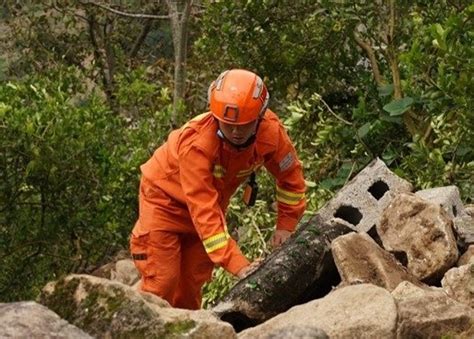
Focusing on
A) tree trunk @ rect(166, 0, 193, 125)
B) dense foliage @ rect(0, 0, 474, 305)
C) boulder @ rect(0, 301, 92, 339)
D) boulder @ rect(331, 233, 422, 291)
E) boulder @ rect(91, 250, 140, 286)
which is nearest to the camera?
boulder @ rect(0, 301, 92, 339)

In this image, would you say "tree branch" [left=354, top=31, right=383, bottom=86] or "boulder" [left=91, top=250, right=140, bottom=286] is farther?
"boulder" [left=91, top=250, right=140, bottom=286]

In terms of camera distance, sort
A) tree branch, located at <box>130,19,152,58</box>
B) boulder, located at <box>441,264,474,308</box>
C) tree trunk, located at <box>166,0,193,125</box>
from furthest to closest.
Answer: tree branch, located at <box>130,19,152,58</box>, tree trunk, located at <box>166,0,193,125</box>, boulder, located at <box>441,264,474,308</box>

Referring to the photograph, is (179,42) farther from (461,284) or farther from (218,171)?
(461,284)

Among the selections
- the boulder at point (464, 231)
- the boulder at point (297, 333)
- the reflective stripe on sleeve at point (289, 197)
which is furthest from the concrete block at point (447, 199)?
the boulder at point (297, 333)

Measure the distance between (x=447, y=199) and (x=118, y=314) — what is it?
9.59 ft

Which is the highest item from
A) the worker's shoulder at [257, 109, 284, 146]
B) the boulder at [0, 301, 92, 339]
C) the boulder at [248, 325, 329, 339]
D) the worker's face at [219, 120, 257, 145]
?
the boulder at [0, 301, 92, 339]

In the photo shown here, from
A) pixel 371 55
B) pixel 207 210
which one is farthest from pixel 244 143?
pixel 371 55

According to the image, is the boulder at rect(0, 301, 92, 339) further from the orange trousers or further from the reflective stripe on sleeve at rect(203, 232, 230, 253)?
the orange trousers

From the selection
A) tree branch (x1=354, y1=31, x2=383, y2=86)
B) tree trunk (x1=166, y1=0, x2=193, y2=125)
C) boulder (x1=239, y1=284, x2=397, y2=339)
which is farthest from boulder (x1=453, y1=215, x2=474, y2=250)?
tree trunk (x1=166, y1=0, x2=193, y2=125)

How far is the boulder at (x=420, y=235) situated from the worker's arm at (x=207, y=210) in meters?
0.86

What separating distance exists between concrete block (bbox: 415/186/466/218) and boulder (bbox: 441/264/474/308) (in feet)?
3.29

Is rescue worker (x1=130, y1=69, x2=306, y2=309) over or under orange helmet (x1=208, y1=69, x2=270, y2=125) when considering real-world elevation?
under

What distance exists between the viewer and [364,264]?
5516 millimetres

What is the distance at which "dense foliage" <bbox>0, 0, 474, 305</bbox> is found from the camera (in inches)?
283
